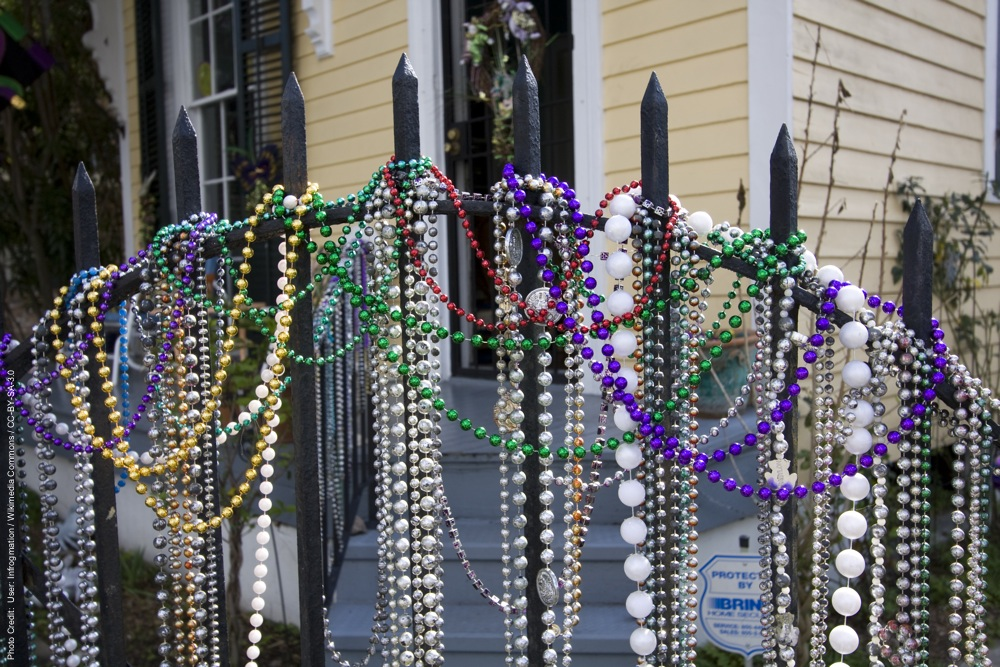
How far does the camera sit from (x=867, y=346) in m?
1.37

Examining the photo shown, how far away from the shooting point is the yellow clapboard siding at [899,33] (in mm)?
4016

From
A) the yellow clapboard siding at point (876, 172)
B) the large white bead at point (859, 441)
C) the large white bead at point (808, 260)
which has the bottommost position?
the large white bead at point (859, 441)

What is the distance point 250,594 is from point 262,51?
3875 millimetres

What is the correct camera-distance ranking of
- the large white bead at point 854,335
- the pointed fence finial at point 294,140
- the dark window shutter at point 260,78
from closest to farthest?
the large white bead at point 854,335
the pointed fence finial at point 294,140
the dark window shutter at point 260,78

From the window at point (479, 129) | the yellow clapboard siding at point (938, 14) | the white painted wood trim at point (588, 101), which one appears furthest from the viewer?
the window at point (479, 129)

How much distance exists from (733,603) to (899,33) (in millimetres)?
3482

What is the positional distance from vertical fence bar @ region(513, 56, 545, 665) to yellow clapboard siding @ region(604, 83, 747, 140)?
8.92ft

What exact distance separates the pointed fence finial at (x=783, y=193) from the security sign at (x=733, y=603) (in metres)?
1.69

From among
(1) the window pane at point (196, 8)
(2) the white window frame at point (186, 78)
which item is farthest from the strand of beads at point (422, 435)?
(1) the window pane at point (196, 8)

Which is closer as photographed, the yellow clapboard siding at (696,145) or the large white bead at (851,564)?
the large white bead at (851,564)

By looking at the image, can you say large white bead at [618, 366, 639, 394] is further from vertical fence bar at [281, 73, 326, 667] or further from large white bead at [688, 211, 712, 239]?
vertical fence bar at [281, 73, 326, 667]

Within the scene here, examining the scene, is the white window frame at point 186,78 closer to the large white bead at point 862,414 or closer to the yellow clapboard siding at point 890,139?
the yellow clapboard siding at point 890,139

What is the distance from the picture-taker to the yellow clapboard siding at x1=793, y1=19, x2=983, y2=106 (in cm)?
392

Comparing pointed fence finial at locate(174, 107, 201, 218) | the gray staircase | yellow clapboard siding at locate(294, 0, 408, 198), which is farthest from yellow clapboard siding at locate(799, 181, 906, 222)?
pointed fence finial at locate(174, 107, 201, 218)
